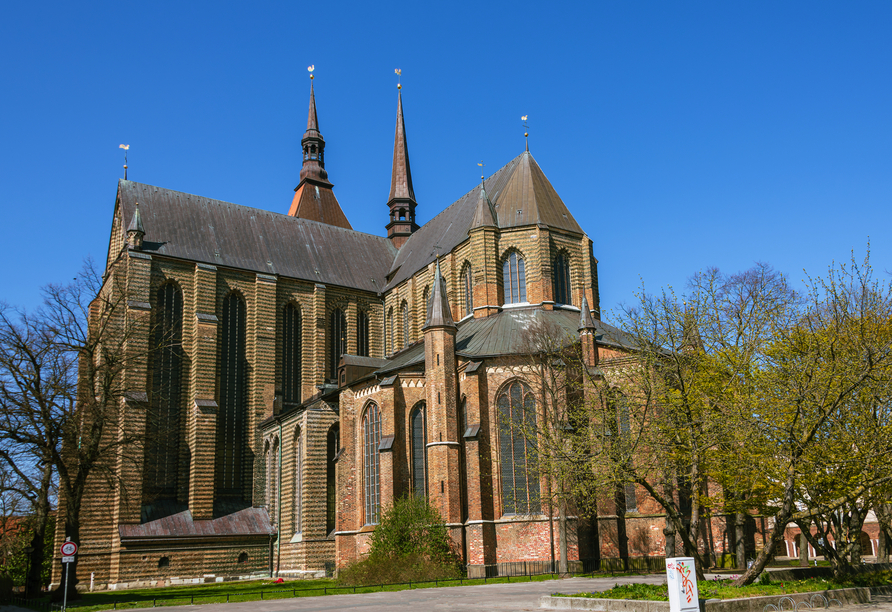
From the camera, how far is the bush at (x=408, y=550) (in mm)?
27609

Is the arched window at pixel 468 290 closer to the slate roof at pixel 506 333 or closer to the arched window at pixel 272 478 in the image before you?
the slate roof at pixel 506 333

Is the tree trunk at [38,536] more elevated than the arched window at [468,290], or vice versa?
the arched window at [468,290]

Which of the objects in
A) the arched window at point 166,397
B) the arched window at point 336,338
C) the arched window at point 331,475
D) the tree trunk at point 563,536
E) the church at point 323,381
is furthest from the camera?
the arched window at point 336,338

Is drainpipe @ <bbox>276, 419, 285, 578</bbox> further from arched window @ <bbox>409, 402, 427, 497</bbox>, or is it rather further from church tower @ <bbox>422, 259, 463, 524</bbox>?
church tower @ <bbox>422, 259, 463, 524</bbox>

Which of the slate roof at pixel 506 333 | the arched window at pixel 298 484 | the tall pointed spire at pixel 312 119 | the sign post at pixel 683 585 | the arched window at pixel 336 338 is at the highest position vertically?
the tall pointed spire at pixel 312 119

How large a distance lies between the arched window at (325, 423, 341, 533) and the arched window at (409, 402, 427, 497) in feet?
19.3

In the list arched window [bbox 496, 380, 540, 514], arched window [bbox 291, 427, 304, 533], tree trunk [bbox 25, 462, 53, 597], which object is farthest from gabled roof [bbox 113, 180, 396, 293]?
arched window [bbox 496, 380, 540, 514]

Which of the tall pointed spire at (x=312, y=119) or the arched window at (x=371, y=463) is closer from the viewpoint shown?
the arched window at (x=371, y=463)

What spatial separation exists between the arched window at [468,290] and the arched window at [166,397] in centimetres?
1554

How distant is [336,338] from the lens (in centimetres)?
4888

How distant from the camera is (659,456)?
20.1 m

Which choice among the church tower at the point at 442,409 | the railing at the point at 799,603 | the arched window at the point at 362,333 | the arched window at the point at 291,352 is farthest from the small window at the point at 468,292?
the railing at the point at 799,603

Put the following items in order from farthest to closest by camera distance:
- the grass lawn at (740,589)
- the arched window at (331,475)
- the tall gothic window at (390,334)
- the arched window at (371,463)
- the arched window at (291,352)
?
the tall gothic window at (390,334)
the arched window at (291,352)
the arched window at (331,475)
the arched window at (371,463)
the grass lawn at (740,589)

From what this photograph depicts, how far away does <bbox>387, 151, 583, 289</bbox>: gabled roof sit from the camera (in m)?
40.5
